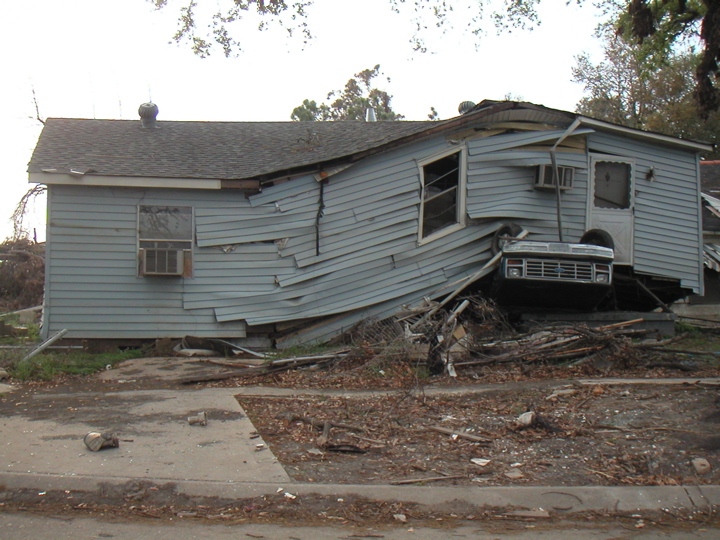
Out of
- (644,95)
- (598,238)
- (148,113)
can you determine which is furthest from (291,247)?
(644,95)

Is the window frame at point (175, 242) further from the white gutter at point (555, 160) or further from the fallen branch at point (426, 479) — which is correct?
the fallen branch at point (426, 479)

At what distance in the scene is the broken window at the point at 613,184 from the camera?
12.7 m

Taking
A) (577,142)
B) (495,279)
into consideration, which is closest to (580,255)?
(495,279)

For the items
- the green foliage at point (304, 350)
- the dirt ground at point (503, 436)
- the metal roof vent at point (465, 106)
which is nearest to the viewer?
the dirt ground at point (503, 436)

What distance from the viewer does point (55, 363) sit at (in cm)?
978

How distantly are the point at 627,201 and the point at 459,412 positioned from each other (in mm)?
7599

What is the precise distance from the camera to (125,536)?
4148mm

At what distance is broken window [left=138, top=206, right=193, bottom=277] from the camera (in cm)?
1131

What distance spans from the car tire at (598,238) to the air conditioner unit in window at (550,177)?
0.98m

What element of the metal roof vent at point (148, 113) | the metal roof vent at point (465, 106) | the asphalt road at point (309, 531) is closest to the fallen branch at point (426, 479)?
the asphalt road at point (309, 531)

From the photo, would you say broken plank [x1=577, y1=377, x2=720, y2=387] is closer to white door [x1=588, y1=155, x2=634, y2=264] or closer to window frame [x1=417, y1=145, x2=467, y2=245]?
window frame [x1=417, y1=145, x2=467, y2=245]

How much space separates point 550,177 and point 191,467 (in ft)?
29.6

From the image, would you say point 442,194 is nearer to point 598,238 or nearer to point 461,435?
point 598,238

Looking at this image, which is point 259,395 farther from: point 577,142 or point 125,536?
point 577,142
